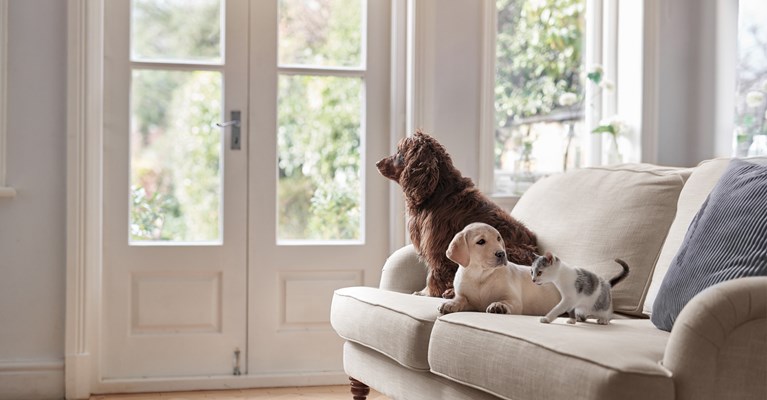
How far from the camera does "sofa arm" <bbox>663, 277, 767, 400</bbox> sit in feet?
5.00

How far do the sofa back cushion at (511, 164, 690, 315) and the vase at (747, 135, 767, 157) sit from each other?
2.68 ft

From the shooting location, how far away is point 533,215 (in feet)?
9.22

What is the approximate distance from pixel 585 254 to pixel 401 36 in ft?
4.54

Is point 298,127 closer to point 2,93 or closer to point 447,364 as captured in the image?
point 2,93

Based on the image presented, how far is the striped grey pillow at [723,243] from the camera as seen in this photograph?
5.76ft

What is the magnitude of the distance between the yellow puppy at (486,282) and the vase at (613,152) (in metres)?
1.53

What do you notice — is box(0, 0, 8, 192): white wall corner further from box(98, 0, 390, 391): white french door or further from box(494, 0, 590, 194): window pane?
box(494, 0, 590, 194): window pane

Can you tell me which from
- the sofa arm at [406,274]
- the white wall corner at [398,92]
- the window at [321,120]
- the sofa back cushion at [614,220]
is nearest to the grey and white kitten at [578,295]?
the sofa back cushion at [614,220]

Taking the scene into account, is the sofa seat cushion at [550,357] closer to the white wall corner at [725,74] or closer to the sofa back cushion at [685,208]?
the sofa back cushion at [685,208]

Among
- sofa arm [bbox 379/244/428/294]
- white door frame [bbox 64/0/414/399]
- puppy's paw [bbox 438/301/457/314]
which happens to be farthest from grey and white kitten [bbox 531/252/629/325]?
white door frame [bbox 64/0/414/399]

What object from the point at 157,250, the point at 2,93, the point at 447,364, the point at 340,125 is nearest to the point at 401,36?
the point at 340,125

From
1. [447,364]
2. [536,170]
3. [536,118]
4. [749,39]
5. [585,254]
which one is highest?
[749,39]

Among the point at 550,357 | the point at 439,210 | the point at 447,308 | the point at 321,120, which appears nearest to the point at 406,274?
the point at 439,210

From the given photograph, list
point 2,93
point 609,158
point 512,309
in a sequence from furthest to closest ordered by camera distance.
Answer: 1. point 609,158
2. point 2,93
3. point 512,309
